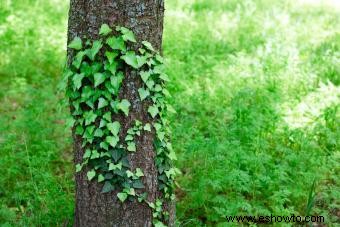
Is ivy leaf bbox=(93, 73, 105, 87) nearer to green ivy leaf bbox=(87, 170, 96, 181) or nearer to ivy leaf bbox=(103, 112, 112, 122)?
ivy leaf bbox=(103, 112, 112, 122)

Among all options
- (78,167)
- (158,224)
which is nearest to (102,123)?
(78,167)

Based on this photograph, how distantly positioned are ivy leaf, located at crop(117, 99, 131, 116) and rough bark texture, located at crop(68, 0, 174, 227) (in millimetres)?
50

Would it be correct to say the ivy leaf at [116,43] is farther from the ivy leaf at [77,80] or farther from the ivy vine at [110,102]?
the ivy leaf at [77,80]

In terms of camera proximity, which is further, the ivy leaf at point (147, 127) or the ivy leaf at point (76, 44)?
the ivy leaf at point (147, 127)

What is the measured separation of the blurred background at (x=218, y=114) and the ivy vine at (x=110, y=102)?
0.37 meters

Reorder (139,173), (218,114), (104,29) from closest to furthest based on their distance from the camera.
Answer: (104,29)
(139,173)
(218,114)

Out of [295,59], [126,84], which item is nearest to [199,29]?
[295,59]

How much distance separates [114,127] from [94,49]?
559 millimetres

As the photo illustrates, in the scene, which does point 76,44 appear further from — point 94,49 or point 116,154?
point 116,154

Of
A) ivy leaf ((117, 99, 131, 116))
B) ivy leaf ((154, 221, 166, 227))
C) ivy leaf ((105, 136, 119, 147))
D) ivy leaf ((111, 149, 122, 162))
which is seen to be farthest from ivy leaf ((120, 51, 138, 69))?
ivy leaf ((154, 221, 166, 227))

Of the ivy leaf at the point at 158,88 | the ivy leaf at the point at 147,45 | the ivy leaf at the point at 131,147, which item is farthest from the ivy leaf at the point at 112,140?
the ivy leaf at the point at 147,45

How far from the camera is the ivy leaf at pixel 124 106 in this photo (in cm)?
328

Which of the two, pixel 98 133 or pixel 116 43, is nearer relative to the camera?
pixel 116 43

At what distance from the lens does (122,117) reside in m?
3.37
